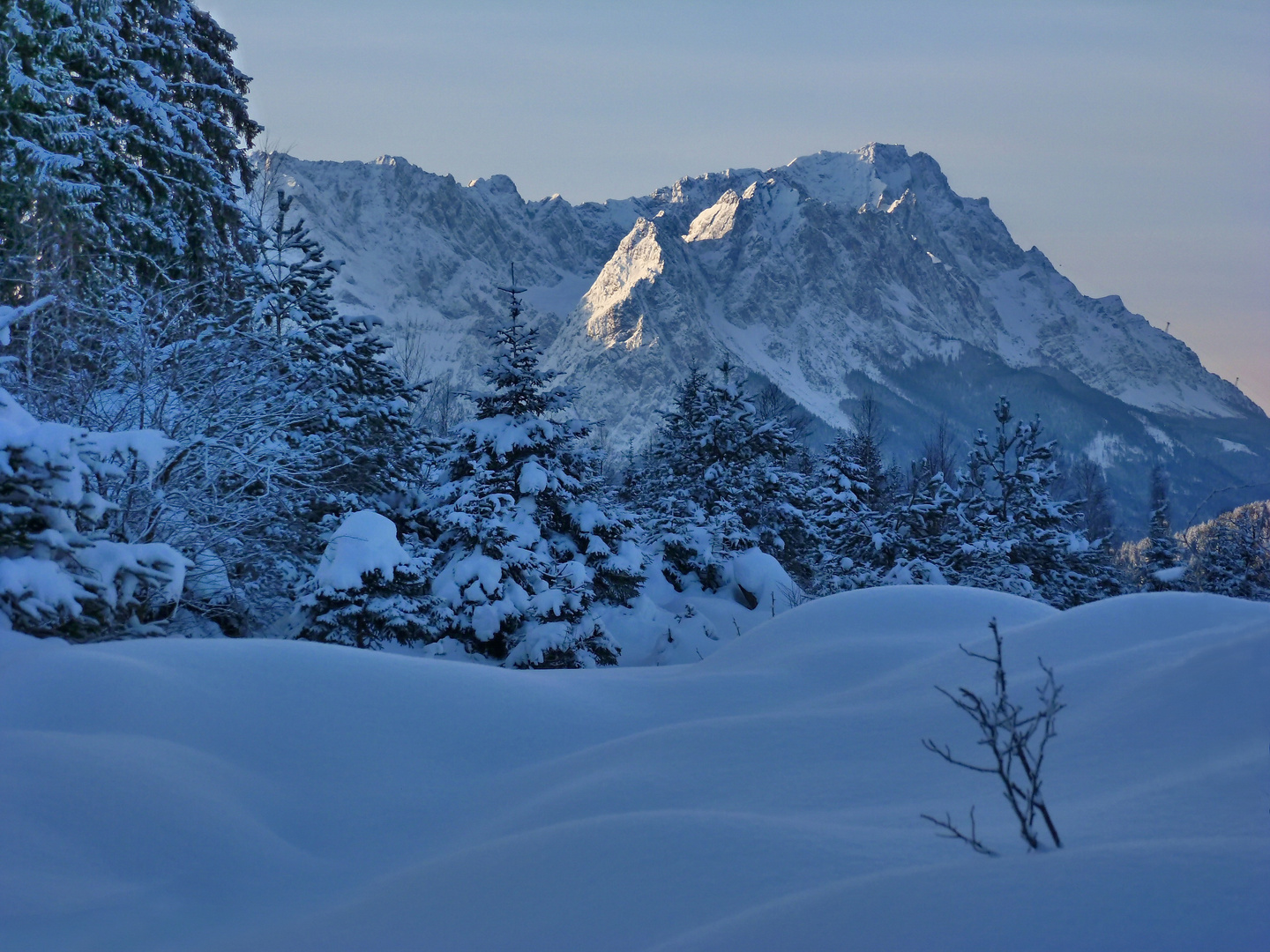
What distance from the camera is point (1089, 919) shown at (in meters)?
1.97

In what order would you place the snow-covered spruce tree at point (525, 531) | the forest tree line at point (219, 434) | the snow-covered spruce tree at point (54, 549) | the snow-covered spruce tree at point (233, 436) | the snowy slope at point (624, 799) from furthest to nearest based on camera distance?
the snow-covered spruce tree at point (525, 531)
the snow-covered spruce tree at point (233, 436)
the forest tree line at point (219, 434)
the snow-covered spruce tree at point (54, 549)
the snowy slope at point (624, 799)

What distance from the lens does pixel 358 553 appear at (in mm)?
11477

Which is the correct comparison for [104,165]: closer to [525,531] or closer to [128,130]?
[128,130]

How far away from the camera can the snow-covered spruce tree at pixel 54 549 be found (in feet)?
19.2

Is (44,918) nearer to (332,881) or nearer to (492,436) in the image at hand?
(332,881)

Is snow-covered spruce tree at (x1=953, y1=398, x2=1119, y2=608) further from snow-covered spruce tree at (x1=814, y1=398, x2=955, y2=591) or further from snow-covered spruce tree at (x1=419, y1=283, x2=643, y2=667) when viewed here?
snow-covered spruce tree at (x1=419, y1=283, x2=643, y2=667)

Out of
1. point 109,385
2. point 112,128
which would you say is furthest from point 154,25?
point 109,385

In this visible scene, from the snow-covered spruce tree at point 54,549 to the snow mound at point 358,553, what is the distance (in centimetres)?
467

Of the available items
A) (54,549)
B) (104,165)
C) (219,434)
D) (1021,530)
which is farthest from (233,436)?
(1021,530)

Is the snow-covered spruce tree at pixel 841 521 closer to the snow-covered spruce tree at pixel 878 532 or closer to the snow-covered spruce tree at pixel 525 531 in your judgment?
the snow-covered spruce tree at pixel 878 532

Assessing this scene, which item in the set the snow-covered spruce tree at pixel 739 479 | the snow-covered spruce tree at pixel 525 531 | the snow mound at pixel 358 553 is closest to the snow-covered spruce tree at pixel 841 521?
the snow-covered spruce tree at pixel 739 479

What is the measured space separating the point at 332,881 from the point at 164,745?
1.30 metres

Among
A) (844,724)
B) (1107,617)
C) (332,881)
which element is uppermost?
(1107,617)

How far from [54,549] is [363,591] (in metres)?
5.62
